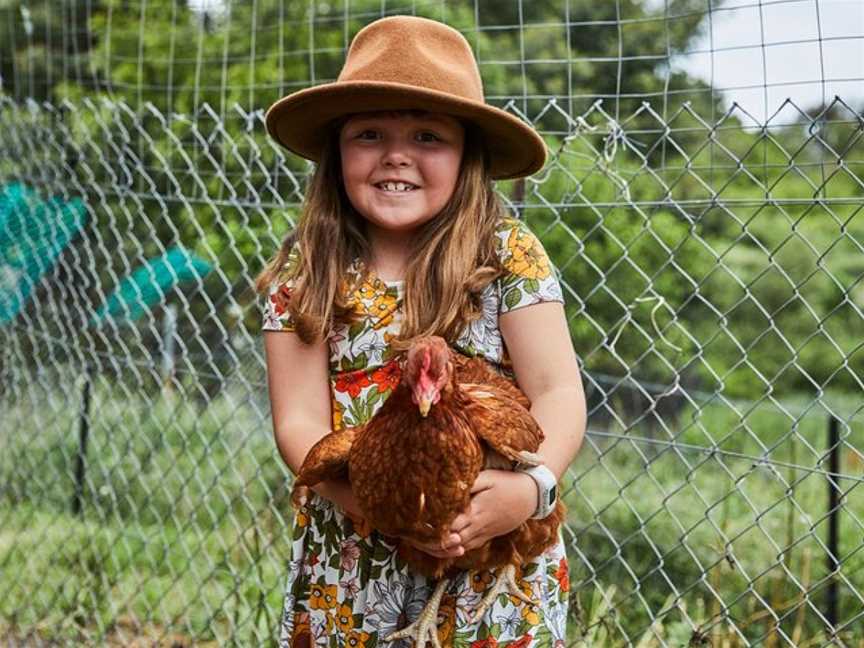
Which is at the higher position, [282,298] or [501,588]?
[282,298]

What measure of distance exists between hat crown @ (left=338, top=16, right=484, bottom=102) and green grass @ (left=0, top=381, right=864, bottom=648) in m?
0.99

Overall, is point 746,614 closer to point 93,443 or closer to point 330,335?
point 330,335

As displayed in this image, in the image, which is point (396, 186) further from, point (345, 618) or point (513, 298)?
point (345, 618)

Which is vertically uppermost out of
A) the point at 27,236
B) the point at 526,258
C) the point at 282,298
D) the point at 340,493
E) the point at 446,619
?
the point at 526,258

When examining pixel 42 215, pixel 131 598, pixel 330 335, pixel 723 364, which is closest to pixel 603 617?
pixel 330 335

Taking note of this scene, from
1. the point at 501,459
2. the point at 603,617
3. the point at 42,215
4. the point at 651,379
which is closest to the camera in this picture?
the point at 501,459

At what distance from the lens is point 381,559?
2090 mm

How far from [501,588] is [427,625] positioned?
149 mm

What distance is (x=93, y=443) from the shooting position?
515 centimetres

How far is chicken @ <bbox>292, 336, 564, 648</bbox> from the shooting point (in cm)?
181

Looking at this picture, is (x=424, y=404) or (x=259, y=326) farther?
(x=259, y=326)

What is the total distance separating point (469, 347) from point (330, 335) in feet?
0.90

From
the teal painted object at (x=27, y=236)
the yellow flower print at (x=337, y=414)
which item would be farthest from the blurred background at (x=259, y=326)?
the yellow flower print at (x=337, y=414)

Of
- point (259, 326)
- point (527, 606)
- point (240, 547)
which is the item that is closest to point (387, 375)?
point (527, 606)
